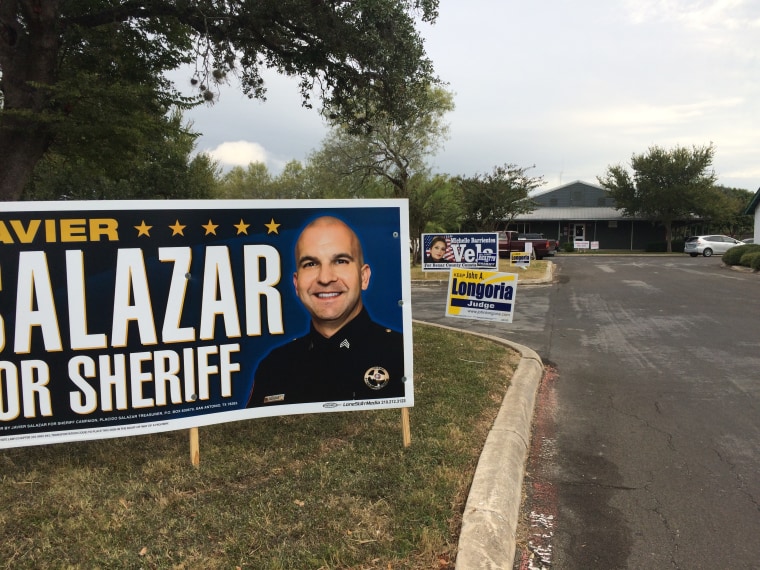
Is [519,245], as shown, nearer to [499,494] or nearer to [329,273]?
[329,273]

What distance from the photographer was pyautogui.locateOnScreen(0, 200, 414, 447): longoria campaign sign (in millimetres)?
3279

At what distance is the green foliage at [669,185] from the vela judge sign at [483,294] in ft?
130

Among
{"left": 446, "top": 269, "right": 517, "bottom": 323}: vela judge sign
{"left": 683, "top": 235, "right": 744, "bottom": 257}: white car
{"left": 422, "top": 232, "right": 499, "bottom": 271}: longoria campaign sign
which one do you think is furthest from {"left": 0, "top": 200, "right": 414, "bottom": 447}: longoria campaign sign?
{"left": 683, "top": 235, "right": 744, "bottom": 257}: white car

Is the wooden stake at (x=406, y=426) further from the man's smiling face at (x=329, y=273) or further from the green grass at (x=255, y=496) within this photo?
the man's smiling face at (x=329, y=273)

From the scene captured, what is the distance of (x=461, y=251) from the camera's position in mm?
15109

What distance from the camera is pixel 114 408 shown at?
342cm

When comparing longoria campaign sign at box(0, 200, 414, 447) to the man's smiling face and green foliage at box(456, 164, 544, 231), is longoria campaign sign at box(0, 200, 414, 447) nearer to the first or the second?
the man's smiling face

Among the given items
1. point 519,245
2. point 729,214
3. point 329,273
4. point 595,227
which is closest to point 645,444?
point 329,273

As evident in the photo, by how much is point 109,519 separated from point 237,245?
6.11 feet

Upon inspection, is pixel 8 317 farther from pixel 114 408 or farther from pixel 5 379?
pixel 114 408

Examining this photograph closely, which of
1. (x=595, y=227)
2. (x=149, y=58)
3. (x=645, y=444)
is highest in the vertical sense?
(x=149, y=58)

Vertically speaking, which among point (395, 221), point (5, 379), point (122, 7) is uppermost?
point (122, 7)

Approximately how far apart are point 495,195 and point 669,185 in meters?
18.7

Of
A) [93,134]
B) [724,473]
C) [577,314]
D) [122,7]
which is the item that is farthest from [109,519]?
[577,314]
